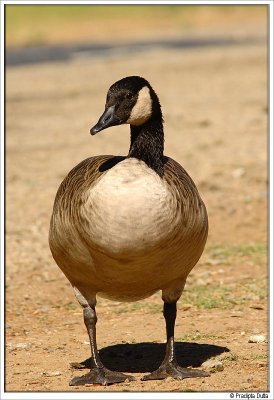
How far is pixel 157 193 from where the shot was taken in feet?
19.2

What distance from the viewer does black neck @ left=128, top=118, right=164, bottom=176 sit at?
633cm

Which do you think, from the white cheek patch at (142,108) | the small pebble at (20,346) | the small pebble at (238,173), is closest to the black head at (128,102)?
the white cheek patch at (142,108)

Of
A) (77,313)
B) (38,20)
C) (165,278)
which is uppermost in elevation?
(38,20)

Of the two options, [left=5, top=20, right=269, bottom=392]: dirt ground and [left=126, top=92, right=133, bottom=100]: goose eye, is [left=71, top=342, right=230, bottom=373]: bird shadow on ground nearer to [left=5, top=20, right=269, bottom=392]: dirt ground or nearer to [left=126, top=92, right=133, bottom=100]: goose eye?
[left=5, top=20, right=269, bottom=392]: dirt ground

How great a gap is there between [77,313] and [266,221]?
3.91m

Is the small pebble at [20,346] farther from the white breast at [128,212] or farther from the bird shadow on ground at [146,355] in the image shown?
the white breast at [128,212]

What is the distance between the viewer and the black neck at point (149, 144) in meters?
6.33

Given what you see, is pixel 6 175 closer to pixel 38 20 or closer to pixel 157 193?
pixel 157 193

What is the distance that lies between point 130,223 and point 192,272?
414 centimetres

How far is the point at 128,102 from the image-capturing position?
629 cm

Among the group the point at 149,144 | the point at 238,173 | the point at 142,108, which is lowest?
the point at 238,173

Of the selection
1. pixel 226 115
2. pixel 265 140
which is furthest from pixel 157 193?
pixel 226 115

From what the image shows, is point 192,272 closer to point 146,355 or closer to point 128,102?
point 146,355

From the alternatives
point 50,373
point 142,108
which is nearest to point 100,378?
point 50,373
